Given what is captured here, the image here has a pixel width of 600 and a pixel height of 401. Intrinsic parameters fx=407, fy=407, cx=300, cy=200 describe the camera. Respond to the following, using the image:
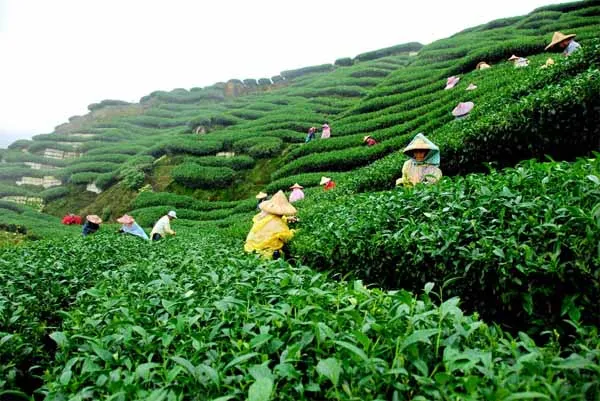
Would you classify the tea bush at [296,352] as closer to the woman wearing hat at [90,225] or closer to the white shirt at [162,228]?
the white shirt at [162,228]

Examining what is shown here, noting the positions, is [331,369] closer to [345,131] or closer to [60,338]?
[60,338]

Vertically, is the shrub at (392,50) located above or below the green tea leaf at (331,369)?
above

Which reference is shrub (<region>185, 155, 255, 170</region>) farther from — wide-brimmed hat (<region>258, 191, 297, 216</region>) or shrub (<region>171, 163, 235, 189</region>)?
wide-brimmed hat (<region>258, 191, 297, 216</region>)

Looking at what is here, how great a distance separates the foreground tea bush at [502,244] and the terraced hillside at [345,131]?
152 inches

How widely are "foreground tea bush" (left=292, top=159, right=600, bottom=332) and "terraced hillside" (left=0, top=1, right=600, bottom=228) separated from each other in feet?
12.6

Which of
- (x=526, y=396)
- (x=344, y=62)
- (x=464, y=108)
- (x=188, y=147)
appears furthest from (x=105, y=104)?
(x=526, y=396)

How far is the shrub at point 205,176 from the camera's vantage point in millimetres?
22297

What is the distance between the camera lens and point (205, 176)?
22.3m

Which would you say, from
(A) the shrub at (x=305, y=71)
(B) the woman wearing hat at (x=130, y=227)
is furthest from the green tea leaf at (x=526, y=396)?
(A) the shrub at (x=305, y=71)

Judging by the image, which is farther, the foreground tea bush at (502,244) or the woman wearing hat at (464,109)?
the woman wearing hat at (464,109)

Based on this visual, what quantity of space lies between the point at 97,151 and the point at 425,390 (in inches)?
1426

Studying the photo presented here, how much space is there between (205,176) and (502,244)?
20506mm

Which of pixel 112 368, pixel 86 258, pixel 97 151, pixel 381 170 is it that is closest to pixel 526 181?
pixel 112 368

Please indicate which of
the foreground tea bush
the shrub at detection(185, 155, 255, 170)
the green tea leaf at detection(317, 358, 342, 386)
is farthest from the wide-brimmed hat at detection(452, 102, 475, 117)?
the shrub at detection(185, 155, 255, 170)
